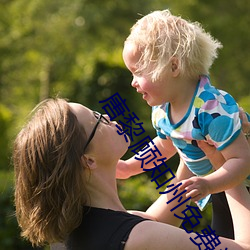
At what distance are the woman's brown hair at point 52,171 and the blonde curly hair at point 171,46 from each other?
0.40m

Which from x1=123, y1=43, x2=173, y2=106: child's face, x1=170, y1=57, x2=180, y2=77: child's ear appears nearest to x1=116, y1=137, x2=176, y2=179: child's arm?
x1=123, y1=43, x2=173, y2=106: child's face

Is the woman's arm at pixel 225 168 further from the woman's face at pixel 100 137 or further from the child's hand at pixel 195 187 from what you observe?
the woman's face at pixel 100 137

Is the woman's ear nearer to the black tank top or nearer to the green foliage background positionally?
the black tank top

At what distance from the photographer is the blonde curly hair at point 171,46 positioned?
2859mm

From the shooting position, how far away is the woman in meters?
2.70

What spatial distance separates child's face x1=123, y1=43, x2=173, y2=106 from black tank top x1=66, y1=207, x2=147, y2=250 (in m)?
0.51

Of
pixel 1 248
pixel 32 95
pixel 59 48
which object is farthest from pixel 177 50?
pixel 32 95

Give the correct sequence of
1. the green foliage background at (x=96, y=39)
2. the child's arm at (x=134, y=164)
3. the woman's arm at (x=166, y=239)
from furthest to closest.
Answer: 1. the green foliage background at (x=96, y=39)
2. the child's arm at (x=134, y=164)
3. the woman's arm at (x=166, y=239)

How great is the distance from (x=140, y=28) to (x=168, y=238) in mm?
916

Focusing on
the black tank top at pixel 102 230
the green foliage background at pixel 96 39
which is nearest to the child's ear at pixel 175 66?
the black tank top at pixel 102 230

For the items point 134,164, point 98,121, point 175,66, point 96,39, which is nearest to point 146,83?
point 175,66

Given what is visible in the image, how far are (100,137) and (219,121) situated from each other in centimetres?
48

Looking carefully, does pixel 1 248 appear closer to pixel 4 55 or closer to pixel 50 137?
pixel 50 137

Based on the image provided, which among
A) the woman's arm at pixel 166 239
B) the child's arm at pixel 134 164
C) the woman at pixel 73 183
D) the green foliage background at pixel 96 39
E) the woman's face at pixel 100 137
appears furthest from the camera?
the green foliage background at pixel 96 39
